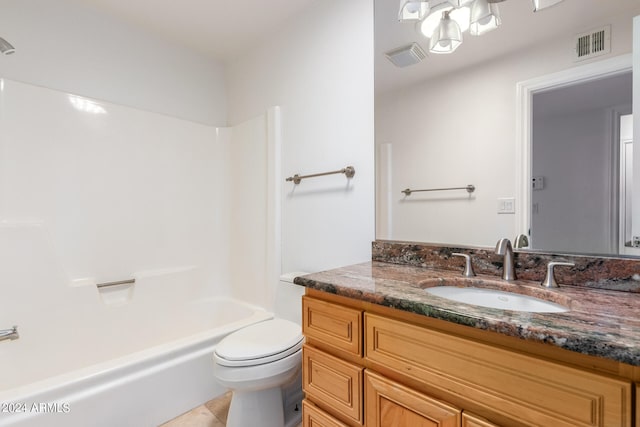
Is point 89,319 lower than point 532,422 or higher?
lower

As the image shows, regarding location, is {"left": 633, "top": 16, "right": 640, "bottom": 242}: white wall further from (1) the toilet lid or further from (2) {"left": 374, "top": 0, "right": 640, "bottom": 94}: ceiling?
(1) the toilet lid

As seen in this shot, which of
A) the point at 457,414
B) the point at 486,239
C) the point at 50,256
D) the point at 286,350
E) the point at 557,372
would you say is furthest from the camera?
the point at 50,256

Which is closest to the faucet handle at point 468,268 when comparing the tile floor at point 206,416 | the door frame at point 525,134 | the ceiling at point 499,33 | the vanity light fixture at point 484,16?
the door frame at point 525,134

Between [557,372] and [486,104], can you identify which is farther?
[486,104]

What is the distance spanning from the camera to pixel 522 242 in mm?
1064

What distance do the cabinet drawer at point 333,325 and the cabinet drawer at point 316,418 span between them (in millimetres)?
228

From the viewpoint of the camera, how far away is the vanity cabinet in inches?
21.2

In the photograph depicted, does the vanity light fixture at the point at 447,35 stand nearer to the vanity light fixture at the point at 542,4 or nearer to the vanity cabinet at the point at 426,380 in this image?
the vanity light fixture at the point at 542,4

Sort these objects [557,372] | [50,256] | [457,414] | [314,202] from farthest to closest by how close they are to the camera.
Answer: [314,202] < [50,256] < [457,414] < [557,372]

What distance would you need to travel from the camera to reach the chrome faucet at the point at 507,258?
1021mm

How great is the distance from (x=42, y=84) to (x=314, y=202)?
1736 millimetres

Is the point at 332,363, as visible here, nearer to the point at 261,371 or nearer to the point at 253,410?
the point at 261,371

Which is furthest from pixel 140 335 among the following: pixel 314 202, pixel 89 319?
pixel 314 202

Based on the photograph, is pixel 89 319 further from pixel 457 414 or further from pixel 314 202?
pixel 457 414
